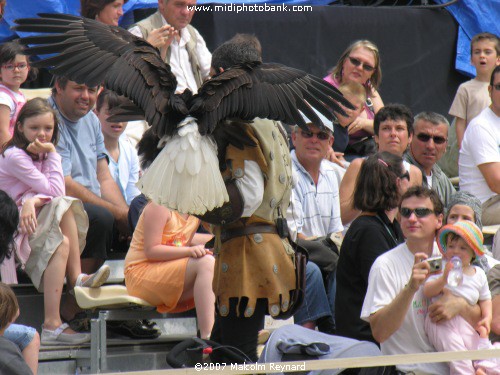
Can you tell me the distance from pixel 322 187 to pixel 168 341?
4.67 ft

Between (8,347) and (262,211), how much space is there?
127cm

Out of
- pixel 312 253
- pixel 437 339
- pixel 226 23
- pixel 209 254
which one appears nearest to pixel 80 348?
pixel 209 254

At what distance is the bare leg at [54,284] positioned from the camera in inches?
228

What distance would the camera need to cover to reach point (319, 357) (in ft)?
15.4

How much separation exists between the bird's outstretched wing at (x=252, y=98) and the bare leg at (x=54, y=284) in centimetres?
157

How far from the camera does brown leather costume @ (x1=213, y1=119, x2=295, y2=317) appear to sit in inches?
186

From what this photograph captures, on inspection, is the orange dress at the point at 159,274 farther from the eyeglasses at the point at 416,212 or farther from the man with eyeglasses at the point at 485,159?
the man with eyeglasses at the point at 485,159

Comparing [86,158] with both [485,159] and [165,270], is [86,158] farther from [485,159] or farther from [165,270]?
[485,159]

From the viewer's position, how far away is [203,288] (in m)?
5.65

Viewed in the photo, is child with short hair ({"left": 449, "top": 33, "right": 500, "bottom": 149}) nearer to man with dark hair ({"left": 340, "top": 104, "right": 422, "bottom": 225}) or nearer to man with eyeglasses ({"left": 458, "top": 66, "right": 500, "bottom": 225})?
man with eyeglasses ({"left": 458, "top": 66, "right": 500, "bottom": 225})

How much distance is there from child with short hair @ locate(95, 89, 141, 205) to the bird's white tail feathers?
235 cm

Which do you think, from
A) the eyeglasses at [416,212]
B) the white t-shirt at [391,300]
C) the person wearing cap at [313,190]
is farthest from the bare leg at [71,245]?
the eyeglasses at [416,212]

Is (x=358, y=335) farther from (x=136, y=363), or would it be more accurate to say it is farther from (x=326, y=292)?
(x=136, y=363)

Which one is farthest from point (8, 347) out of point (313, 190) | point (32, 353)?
point (313, 190)
